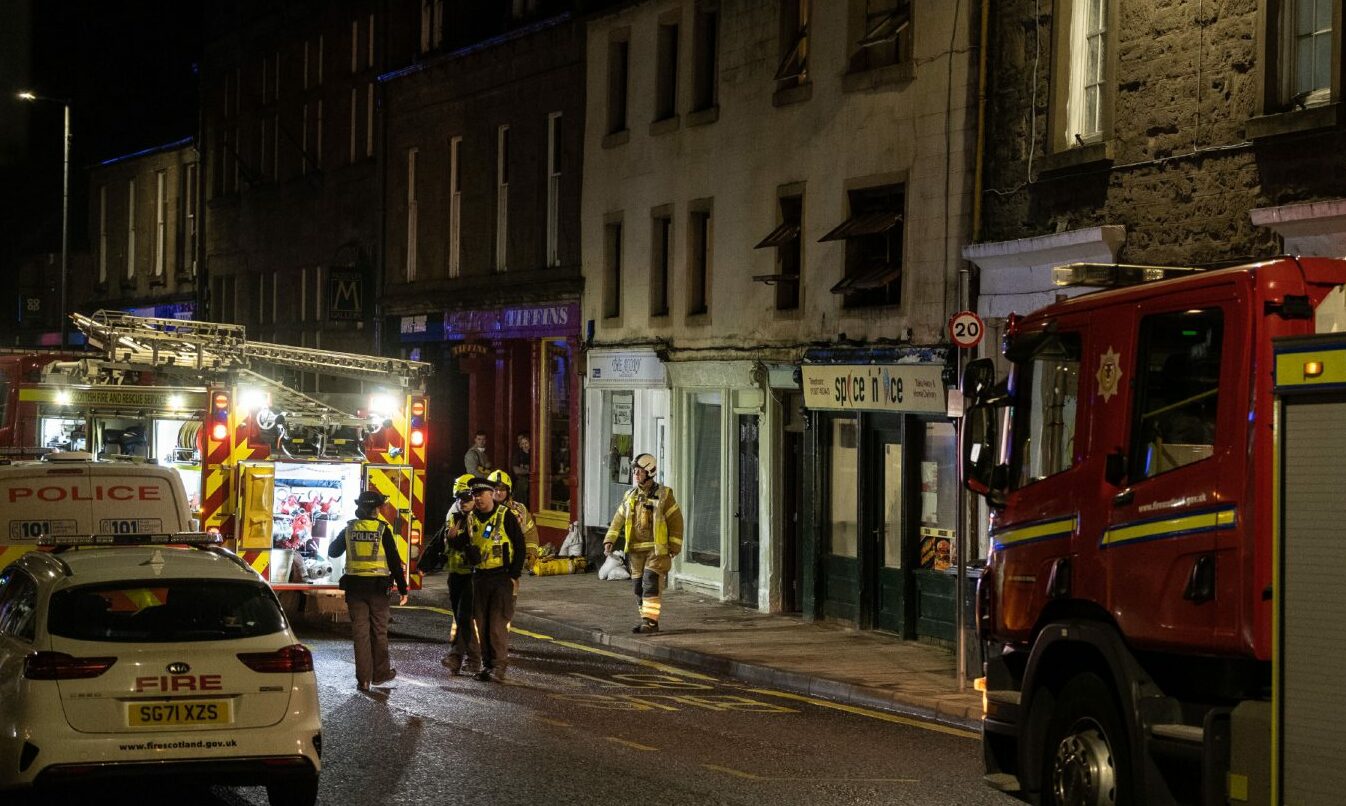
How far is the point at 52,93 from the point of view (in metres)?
61.7

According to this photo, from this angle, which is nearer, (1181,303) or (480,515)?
(1181,303)

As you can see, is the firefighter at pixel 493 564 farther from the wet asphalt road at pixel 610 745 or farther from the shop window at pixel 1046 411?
the shop window at pixel 1046 411

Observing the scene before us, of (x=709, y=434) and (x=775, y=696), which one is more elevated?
(x=709, y=434)

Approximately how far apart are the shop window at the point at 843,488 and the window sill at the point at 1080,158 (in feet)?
14.2

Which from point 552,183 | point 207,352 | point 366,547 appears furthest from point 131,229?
point 366,547

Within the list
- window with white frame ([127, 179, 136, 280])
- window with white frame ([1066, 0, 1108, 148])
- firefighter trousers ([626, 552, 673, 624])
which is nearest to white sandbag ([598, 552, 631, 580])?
firefighter trousers ([626, 552, 673, 624])

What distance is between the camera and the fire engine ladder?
2012cm

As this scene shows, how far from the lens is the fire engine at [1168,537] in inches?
294

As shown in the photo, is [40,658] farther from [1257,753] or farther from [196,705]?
[1257,753]

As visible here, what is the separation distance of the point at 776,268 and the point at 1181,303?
14.6 metres

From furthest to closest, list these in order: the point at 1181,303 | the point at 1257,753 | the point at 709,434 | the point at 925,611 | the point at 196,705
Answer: the point at 709,434 < the point at 925,611 < the point at 196,705 < the point at 1181,303 < the point at 1257,753

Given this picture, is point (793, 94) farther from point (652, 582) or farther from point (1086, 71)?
point (652, 582)

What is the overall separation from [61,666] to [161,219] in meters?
41.4

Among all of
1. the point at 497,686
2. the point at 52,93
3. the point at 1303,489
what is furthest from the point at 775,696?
the point at 52,93
